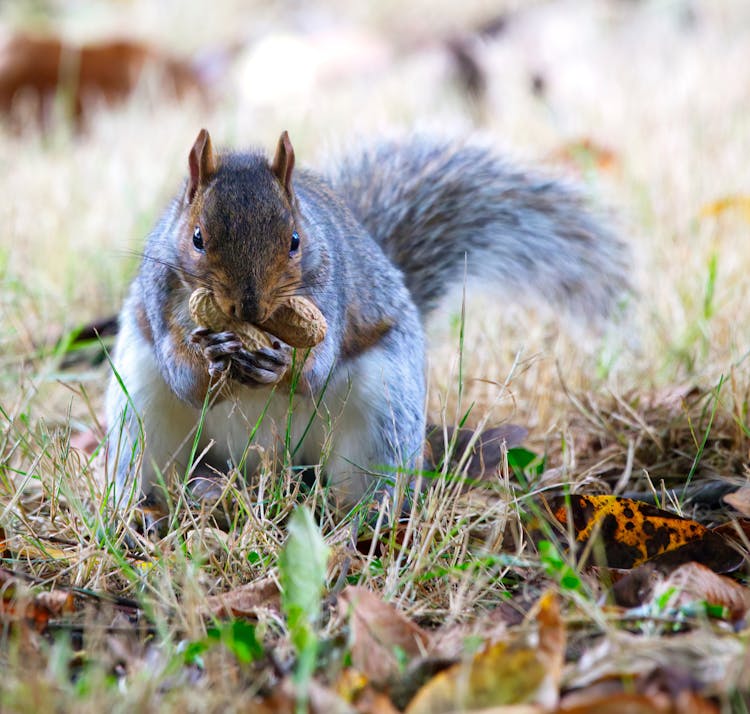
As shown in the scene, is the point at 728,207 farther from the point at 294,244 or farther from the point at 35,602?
the point at 35,602

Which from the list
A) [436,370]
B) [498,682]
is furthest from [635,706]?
[436,370]

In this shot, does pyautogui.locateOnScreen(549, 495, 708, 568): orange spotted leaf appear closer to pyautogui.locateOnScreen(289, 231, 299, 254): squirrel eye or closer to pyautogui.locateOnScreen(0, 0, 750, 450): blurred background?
pyautogui.locateOnScreen(0, 0, 750, 450): blurred background

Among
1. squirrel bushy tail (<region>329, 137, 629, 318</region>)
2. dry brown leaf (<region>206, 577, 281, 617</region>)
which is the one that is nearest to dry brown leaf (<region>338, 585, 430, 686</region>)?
dry brown leaf (<region>206, 577, 281, 617</region>)

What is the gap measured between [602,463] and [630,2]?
432cm

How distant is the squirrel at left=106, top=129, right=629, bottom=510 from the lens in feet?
5.04

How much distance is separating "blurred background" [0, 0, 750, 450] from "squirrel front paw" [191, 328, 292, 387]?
10.2 inches

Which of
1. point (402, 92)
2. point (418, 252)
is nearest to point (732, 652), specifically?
point (418, 252)

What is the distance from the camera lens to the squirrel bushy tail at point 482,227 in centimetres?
214

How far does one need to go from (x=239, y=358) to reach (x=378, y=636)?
1.90ft

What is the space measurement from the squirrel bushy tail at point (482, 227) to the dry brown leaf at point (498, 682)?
1201 mm

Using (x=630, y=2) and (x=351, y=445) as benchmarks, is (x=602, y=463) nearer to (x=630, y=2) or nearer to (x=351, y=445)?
(x=351, y=445)

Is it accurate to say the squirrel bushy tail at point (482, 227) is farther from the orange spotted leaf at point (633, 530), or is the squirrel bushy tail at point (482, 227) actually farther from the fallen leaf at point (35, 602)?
the fallen leaf at point (35, 602)

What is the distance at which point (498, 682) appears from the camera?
99 centimetres

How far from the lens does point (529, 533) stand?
55.5 inches
